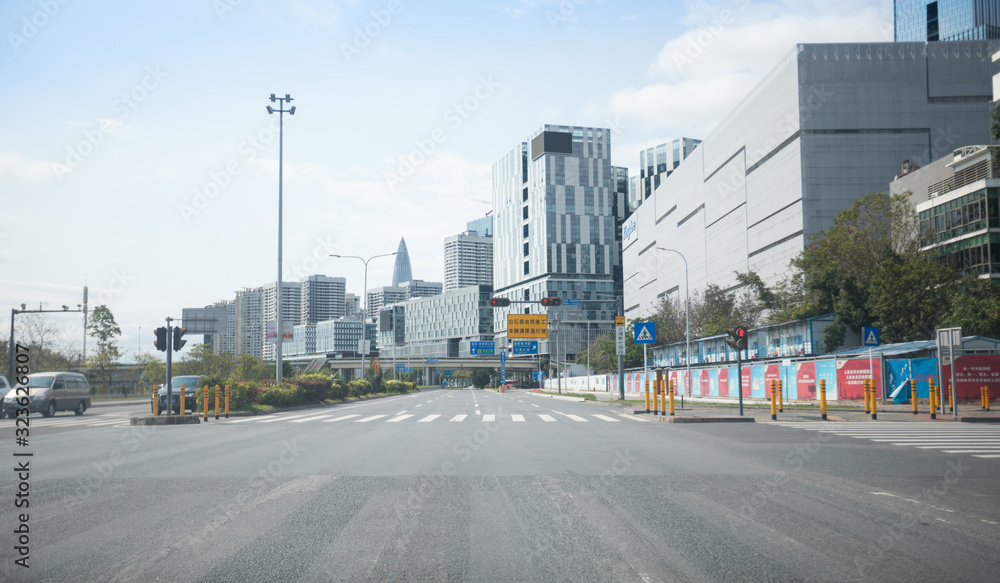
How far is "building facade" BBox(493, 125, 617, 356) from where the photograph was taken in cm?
15662

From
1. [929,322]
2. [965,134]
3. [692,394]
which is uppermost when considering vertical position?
[965,134]

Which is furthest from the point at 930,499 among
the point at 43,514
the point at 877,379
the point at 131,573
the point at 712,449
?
the point at 877,379

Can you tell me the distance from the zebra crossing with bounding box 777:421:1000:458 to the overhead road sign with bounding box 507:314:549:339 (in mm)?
51063

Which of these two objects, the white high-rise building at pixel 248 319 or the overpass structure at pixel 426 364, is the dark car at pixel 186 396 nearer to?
the overpass structure at pixel 426 364

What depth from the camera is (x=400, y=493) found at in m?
8.35

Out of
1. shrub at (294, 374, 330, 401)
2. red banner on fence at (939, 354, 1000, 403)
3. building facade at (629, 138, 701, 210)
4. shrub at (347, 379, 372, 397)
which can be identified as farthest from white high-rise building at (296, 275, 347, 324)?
red banner on fence at (939, 354, 1000, 403)

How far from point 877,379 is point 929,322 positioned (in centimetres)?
1484

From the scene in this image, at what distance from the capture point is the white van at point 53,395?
2866 cm

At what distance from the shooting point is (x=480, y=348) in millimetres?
118125

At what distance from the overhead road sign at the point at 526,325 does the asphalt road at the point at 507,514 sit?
189ft

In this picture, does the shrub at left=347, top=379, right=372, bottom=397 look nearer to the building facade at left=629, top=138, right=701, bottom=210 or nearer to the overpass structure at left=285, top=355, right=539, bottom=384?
the overpass structure at left=285, top=355, right=539, bottom=384

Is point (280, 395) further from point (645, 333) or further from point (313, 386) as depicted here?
point (645, 333)

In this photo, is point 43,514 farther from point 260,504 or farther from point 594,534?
point 594,534

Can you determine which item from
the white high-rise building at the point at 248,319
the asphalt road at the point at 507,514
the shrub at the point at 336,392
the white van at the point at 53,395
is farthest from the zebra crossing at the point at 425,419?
the white high-rise building at the point at 248,319
